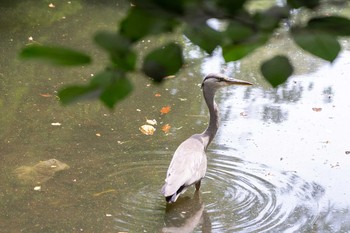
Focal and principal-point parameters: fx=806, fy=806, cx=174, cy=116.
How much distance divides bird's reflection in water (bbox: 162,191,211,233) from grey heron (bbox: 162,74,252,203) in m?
0.09

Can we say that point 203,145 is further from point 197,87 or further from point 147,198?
point 197,87

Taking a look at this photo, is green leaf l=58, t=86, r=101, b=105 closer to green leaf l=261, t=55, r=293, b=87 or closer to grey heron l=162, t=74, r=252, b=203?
green leaf l=261, t=55, r=293, b=87

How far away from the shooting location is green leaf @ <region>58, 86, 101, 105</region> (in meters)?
0.54

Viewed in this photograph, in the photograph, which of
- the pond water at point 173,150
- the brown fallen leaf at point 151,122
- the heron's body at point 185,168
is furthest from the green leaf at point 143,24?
the brown fallen leaf at point 151,122

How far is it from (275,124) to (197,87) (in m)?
0.72

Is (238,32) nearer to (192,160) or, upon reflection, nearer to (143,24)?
(143,24)

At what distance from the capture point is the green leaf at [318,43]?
556mm

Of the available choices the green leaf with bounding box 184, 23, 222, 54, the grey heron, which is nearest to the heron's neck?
the grey heron

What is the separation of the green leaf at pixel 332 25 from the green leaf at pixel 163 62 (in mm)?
98

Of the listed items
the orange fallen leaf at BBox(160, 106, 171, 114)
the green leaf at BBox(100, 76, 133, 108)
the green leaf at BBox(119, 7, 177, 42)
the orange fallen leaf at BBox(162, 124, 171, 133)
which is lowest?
the orange fallen leaf at BBox(160, 106, 171, 114)

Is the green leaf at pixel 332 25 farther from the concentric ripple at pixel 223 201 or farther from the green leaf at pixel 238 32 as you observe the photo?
the concentric ripple at pixel 223 201

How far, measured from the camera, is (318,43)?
57cm

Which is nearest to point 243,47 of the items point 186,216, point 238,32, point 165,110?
point 238,32

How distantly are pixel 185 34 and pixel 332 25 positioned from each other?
11 cm
